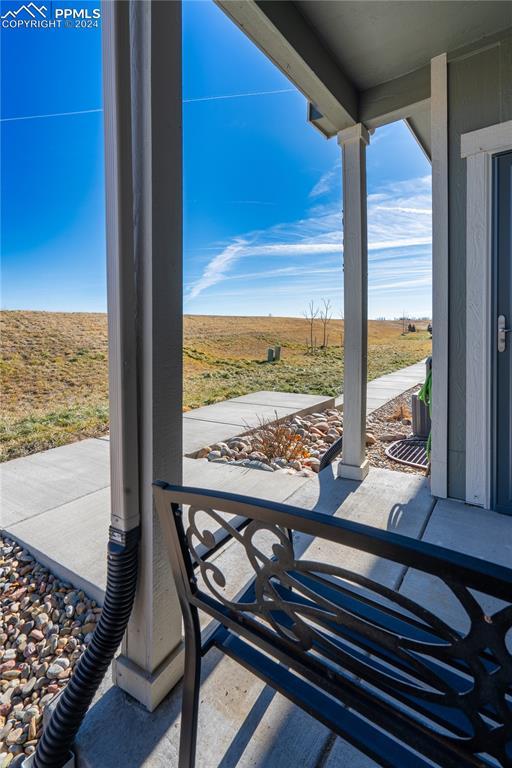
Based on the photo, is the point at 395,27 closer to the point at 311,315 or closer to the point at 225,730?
the point at 225,730

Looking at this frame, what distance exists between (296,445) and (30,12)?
3470 millimetres

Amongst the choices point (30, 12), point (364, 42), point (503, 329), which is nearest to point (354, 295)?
point (503, 329)

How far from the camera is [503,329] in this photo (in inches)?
83.9

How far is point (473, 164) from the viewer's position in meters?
2.14

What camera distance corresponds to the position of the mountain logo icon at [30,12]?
2066mm

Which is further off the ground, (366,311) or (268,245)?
(268,245)

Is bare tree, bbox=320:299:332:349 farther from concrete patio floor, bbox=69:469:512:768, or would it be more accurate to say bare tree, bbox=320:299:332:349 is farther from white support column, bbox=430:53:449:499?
concrete patio floor, bbox=69:469:512:768

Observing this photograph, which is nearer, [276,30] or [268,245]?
[276,30]

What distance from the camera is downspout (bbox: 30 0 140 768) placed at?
3.10 feet

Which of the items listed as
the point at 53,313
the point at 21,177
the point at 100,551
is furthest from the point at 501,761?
the point at 53,313

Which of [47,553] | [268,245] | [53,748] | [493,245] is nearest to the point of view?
[53,748]

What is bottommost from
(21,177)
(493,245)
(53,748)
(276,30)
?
(53,748)

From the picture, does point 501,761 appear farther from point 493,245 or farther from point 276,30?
point 276,30

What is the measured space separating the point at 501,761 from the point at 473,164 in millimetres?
2545
